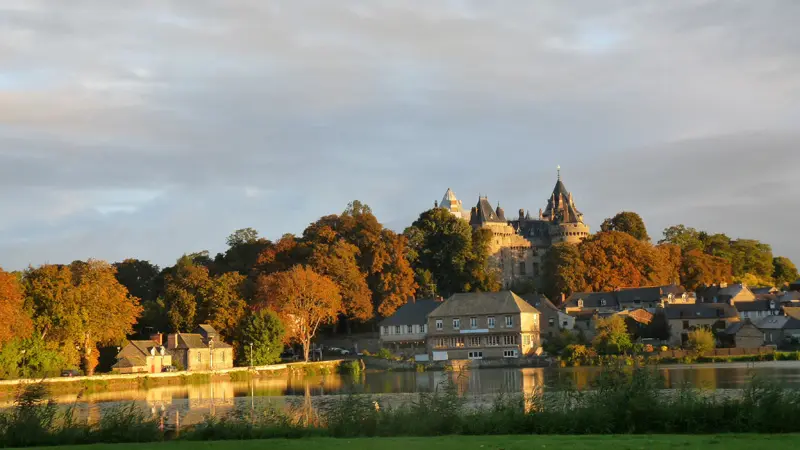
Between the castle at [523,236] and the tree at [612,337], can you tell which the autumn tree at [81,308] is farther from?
the castle at [523,236]

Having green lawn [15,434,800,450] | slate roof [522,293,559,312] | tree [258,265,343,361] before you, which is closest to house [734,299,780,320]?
slate roof [522,293,559,312]

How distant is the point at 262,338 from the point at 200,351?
4.43 m

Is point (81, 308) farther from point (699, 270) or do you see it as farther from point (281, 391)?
point (699, 270)

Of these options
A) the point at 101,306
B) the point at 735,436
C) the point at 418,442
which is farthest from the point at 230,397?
the point at 735,436

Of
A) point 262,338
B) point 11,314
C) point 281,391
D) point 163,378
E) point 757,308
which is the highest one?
point 11,314

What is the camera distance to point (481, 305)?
229ft

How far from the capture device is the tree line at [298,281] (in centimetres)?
5306

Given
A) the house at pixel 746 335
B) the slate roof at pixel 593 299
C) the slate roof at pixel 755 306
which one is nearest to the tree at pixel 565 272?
the slate roof at pixel 593 299

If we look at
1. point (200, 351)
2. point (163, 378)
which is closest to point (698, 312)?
point (200, 351)

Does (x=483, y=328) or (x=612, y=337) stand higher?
(x=483, y=328)

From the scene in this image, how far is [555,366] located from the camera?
59969mm

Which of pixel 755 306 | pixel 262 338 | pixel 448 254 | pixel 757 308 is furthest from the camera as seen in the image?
pixel 448 254

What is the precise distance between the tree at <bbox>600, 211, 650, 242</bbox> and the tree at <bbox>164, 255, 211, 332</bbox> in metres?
54.1

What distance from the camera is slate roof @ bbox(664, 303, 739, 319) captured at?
227 ft
